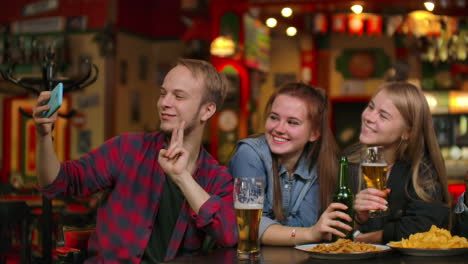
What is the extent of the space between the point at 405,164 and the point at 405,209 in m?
0.20

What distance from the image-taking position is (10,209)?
401 centimetres

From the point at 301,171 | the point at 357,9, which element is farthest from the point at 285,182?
the point at 357,9

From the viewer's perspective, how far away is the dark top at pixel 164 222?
92.4 inches

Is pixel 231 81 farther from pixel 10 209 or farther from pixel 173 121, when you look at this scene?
pixel 173 121

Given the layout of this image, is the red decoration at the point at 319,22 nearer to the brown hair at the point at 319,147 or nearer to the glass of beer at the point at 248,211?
the brown hair at the point at 319,147

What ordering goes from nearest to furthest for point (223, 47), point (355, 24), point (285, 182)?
1. point (285, 182)
2. point (223, 47)
3. point (355, 24)

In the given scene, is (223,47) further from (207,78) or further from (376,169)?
(376,169)

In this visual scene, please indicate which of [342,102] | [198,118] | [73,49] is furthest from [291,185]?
[342,102]

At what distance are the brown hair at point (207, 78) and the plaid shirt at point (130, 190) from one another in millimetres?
224

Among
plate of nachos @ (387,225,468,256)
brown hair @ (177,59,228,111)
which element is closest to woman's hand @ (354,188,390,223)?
plate of nachos @ (387,225,468,256)

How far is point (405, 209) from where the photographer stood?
2527 millimetres

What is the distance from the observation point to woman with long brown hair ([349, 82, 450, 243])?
7.93ft

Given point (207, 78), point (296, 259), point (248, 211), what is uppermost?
point (207, 78)

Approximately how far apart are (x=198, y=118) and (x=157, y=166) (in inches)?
8.7
